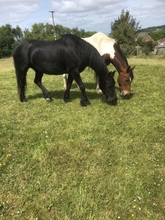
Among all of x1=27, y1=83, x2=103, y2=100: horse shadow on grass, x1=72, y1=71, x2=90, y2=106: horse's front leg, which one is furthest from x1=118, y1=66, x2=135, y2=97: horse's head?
x1=72, y1=71, x2=90, y2=106: horse's front leg

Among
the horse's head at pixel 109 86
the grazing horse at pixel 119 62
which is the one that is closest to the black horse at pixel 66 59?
the horse's head at pixel 109 86

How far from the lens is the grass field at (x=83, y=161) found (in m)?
3.18

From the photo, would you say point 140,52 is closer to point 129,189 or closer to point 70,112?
point 70,112

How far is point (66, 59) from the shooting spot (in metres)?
6.31

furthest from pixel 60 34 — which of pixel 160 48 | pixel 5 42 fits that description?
pixel 160 48

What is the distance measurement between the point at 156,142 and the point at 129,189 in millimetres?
1589

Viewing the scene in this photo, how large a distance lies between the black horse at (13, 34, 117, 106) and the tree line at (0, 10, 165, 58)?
2955 centimetres

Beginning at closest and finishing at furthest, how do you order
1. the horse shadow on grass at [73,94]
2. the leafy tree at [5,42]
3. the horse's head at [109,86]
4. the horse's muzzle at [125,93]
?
the horse's head at [109,86] < the horse's muzzle at [125,93] < the horse shadow on grass at [73,94] < the leafy tree at [5,42]

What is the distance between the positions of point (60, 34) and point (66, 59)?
5548 cm

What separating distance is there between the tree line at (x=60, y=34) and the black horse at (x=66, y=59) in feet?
96.9

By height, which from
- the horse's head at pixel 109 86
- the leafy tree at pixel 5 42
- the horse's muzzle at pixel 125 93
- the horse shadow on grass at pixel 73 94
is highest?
the leafy tree at pixel 5 42

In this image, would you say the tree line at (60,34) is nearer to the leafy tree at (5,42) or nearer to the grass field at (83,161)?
the leafy tree at (5,42)

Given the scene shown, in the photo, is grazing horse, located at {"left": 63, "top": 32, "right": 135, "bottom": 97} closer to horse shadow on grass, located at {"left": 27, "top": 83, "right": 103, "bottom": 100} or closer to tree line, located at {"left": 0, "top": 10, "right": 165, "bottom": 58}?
horse shadow on grass, located at {"left": 27, "top": 83, "right": 103, "bottom": 100}

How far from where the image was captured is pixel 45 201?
10.8ft
